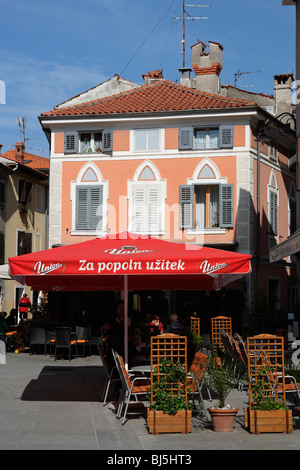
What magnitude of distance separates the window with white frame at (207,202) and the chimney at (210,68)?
18.1 ft

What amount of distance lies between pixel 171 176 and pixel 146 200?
1.26 metres

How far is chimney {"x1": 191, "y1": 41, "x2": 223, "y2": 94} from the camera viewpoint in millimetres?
29562

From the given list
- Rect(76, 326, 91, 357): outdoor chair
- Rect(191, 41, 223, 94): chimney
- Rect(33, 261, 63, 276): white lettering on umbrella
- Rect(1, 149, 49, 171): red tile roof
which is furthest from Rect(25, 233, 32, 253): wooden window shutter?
Rect(33, 261, 63, 276): white lettering on umbrella

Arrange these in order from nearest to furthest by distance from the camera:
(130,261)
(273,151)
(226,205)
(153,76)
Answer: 1. (130,261)
2. (226,205)
3. (273,151)
4. (153,76)

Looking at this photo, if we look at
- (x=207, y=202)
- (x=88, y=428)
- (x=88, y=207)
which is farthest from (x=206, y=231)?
(x=88, y=428)

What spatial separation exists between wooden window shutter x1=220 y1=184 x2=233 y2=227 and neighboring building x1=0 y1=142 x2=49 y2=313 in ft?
48.2

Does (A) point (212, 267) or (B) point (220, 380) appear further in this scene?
(A) point (212, 267)

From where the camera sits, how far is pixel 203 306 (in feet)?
79.6

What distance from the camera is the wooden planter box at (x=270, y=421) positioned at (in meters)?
8.28

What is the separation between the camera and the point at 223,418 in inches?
330

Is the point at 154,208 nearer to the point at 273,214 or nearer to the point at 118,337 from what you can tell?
the point at 273,214

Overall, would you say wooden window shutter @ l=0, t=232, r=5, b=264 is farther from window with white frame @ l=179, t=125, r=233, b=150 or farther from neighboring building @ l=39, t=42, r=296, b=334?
window with white frame @ l=179, t=125, r=233, b=150

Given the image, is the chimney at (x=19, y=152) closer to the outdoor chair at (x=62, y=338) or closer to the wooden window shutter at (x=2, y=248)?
the wooden window shutter at (x=2, y=248)
